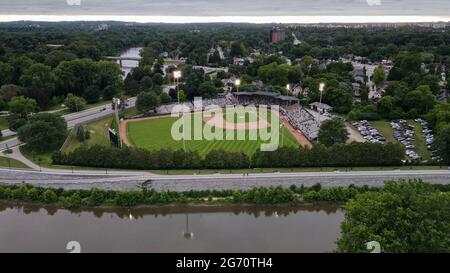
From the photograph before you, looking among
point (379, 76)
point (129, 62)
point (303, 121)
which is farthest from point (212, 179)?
point (129, 62)

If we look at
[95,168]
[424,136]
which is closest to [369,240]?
[95,168]

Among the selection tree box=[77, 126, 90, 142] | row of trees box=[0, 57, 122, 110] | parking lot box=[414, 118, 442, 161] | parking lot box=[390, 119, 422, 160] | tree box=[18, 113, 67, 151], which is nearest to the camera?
parking lot box=[414, 118, 442, 161]

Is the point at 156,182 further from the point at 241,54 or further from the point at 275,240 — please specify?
the point at 241,54

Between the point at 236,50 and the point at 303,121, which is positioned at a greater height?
the point at 236,50

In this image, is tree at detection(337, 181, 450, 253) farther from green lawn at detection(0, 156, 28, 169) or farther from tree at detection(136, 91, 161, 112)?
tree at detection(136, 91, 161, 112)

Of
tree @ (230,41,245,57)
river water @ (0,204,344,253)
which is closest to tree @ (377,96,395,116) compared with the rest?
river water @ (0,204,344,253)

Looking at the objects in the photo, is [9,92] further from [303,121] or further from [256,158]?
[303,121]

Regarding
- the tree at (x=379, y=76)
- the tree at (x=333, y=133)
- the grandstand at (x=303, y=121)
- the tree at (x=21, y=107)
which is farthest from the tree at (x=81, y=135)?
the tree at (x=379, y=76)
